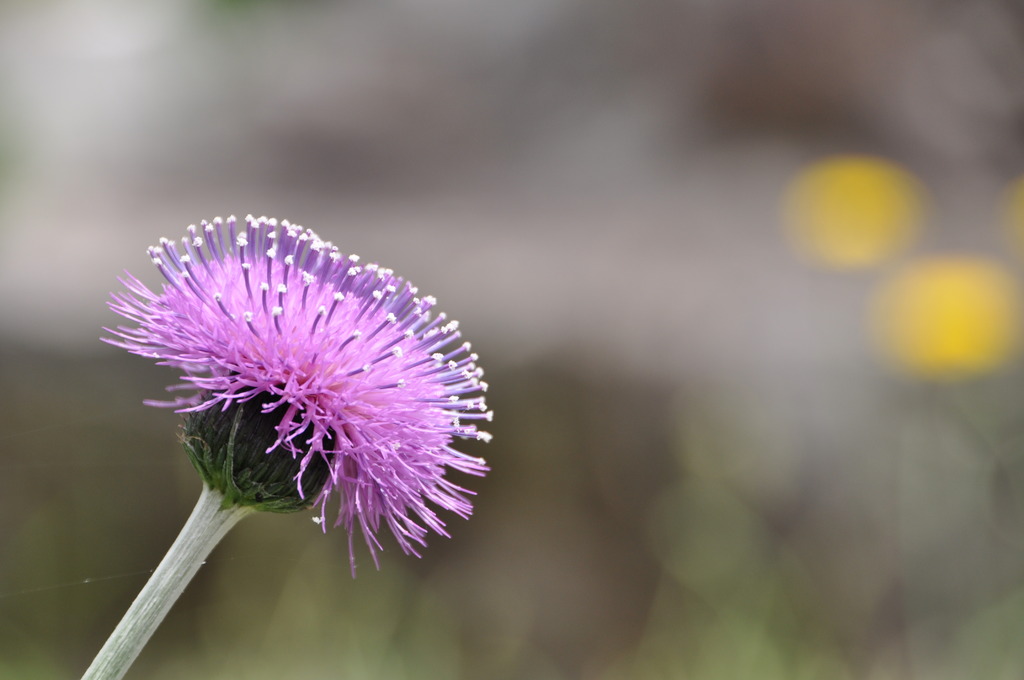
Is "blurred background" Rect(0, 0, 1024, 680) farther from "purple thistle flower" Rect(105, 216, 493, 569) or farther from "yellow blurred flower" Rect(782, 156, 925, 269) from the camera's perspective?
"purple thistle flower" Rect(105, 216, 493, 569)

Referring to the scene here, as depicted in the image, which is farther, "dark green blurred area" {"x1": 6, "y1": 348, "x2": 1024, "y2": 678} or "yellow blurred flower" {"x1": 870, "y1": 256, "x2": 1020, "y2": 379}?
"yellow blurred flower" {"x1": 870, "y1": 256, "x2": 1020, "y2": 379}

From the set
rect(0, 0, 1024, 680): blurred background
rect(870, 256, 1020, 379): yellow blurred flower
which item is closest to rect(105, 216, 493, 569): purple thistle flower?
rect(0, 0, 1024, 680): blurred background

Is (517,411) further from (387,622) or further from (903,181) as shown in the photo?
(903,181)

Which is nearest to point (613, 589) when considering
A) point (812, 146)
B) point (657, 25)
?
point (812, 146)

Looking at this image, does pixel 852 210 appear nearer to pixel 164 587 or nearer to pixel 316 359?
pixel 316 359

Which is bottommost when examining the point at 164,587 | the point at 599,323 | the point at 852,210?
the point at 164,587

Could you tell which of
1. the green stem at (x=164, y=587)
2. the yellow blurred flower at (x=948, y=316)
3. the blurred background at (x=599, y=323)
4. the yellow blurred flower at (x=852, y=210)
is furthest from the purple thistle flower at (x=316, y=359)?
the yellow blurred flower at (x=852, y=210)

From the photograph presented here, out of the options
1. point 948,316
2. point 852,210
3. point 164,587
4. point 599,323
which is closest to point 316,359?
point 164,587
